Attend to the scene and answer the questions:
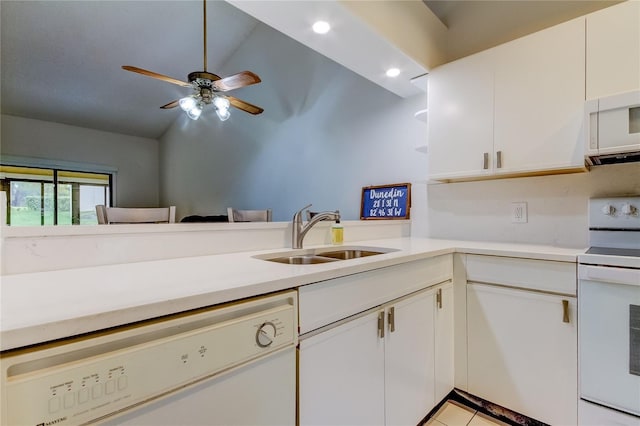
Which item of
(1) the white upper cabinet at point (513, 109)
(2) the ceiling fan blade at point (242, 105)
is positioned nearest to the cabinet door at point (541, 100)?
(1) the white upper cabinet at point (513, 109)

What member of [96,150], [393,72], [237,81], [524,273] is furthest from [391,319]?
[96,150]

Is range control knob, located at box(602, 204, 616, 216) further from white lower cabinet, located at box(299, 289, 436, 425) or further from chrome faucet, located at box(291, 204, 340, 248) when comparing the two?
chrome faucet, located at box(291, 204, 340, 248)

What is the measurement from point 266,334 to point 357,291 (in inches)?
15.5

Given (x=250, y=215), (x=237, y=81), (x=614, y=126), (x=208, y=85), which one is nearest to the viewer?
(x=614, y=126)

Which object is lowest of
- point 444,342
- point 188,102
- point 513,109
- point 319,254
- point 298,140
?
point 444,342

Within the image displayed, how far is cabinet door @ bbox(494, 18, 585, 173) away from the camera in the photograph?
144cm

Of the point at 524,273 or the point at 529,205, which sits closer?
the point at 524,273

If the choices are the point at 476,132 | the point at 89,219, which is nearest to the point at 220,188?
the point at 89,219

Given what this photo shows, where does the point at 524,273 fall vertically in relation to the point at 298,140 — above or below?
below

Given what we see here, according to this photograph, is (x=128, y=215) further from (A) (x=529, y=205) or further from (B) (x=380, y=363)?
(A) (x=529, y=205)

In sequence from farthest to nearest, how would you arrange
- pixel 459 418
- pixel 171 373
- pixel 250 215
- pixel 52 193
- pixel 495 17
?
pixel 52 193 → pixel 250 215 → pixel 495 17 → pixel 459 418 → pixel 171 373

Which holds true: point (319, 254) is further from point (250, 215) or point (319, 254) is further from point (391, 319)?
point (250, 215)

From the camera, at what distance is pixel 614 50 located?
4.38ft

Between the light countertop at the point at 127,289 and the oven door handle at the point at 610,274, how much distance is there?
0.81 m
